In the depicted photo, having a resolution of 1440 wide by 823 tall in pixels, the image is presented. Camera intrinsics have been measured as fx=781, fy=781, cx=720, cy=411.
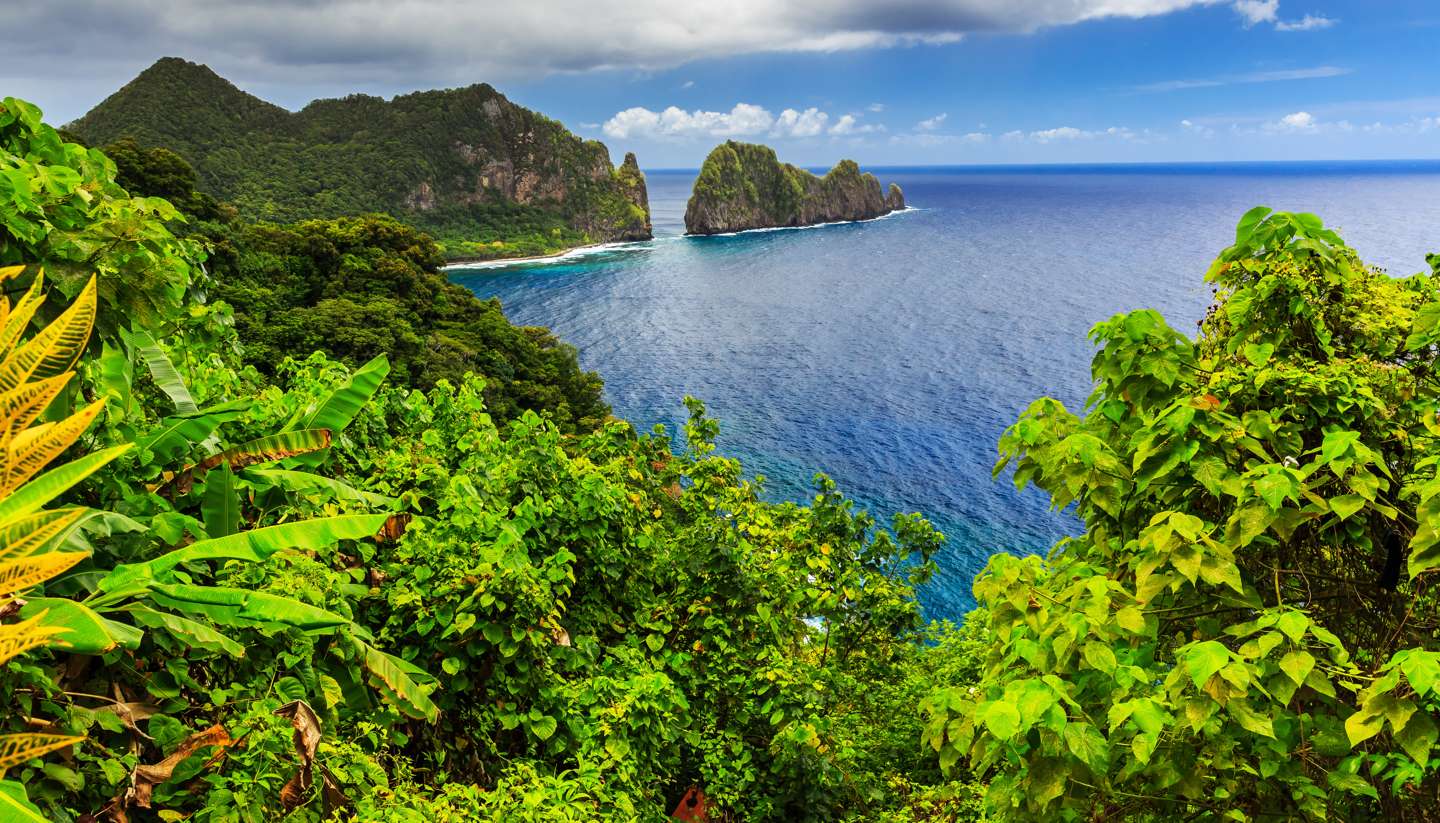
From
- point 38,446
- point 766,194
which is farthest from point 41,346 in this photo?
point 766,194

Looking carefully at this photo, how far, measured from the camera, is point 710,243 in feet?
488

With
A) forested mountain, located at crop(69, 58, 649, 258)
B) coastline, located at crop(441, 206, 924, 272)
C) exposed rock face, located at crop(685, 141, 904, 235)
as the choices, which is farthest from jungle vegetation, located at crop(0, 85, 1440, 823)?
exposed rock face, located at crop(685, 141, 904, 235)

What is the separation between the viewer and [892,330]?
251 feet

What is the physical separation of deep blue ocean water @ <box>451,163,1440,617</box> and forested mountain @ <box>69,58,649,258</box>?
20276mm

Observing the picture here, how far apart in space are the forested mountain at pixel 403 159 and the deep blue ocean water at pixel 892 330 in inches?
798

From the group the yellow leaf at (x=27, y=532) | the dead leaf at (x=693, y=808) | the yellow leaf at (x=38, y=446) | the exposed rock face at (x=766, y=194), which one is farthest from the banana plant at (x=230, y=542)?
the exposed rock face at (x=766, y=194)

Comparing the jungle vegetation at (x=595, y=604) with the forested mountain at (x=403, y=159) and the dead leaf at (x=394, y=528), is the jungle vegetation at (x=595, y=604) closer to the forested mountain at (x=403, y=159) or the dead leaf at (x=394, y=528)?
the dead leaf at (x=394, y=528)

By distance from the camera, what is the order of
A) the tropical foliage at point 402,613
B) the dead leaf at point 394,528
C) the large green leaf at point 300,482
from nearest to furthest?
1. the tropical foliage at point 402,613
2. the large green leaf at point 300,482
3. the dead leaf at point 394,528

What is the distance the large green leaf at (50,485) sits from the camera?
10.3 feet

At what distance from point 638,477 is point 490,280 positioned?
340 ft

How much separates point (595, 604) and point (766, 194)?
565ft

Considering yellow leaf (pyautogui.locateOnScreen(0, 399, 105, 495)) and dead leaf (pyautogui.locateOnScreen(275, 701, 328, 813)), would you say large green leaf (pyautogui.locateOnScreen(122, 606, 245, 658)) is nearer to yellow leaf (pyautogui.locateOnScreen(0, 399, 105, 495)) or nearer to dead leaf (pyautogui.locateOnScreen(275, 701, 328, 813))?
dead leaf (pyautogui.locateOnScreen(275, 701, 328, 813))

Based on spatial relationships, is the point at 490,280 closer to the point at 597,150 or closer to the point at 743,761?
the point at 597,150

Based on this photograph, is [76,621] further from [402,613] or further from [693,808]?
[693,808]
